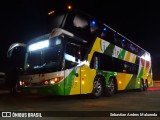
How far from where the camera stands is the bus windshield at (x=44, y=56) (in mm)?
10797

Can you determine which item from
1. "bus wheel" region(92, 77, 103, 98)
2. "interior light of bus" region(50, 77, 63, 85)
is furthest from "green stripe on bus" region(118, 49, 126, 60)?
"interior light of bus" region(50, 77, 63, 85)

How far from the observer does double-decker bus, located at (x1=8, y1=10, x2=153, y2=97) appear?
10.7 metres

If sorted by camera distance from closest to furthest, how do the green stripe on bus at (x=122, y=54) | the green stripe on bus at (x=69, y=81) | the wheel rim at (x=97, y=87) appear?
the green stripe on bus at (x=69, y=81) → the wheel rim at (x=97, y=87) → the green stripe on bus at (x=122, y=54)

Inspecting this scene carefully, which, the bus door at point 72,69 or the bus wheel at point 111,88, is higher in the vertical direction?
the bus door at point 72,69

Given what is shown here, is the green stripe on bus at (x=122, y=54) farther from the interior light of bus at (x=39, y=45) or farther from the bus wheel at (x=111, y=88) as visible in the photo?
the interior light of bus at (x=39, y=45)

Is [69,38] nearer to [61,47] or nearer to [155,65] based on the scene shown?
[61,47]

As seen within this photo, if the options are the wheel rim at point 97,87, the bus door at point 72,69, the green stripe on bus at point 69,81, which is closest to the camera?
the green stripe on bus at point 69,81

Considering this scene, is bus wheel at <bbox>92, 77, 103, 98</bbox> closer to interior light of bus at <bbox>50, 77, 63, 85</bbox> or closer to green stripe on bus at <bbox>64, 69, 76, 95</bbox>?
green stripe on bus at <bbox>64, 69, 76, 95</bbox>

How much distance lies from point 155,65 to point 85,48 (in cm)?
4147

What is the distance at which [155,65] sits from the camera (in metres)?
51.0

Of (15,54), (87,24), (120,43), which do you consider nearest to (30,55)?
(15,54)

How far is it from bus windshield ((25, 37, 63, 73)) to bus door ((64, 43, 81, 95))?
1.16 feet

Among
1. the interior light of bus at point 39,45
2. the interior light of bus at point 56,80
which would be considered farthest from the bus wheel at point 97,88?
the interior light of bus at point 39,45

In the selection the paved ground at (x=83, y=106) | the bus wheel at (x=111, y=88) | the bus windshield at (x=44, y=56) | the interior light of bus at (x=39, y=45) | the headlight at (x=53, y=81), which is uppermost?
the interior light of bus at (x=39, y=45)
